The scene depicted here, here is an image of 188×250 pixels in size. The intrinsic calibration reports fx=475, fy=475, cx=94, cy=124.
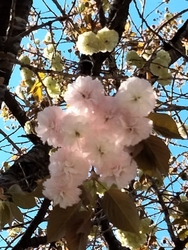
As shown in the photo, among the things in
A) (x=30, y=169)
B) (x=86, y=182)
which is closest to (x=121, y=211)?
(x=86, y=182)

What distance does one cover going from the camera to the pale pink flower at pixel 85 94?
0.64 m

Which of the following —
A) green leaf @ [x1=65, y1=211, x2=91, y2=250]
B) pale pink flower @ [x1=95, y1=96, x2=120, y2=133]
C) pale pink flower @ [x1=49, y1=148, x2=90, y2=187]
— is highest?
pale pink flower @ [x1=95, y1=96, x2=120, y2=133]

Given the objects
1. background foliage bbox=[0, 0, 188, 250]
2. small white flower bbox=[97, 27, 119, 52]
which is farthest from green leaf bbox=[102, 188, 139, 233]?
small white flower bbox=[97, 27, 119, 52]

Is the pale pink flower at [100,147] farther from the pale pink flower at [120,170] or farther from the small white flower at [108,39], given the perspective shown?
the small white flower at [108,39]

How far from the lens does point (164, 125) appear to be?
0.71 meters

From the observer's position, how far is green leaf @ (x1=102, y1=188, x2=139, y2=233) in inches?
29.4

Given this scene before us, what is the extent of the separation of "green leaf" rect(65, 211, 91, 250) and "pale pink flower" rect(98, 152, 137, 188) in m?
0.10

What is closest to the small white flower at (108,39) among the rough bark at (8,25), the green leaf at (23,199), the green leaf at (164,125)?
the rough bark at (8,25)

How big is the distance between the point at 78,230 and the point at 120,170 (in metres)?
0.15

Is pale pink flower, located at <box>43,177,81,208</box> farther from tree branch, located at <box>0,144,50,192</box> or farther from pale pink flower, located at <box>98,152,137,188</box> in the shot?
tree branch, located at <box>0,144,50,192</box>

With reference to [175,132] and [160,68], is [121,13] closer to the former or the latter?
[160,68]

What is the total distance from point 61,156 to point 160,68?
998mm

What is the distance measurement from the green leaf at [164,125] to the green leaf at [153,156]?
2 centimetres

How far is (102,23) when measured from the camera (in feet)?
6.72
